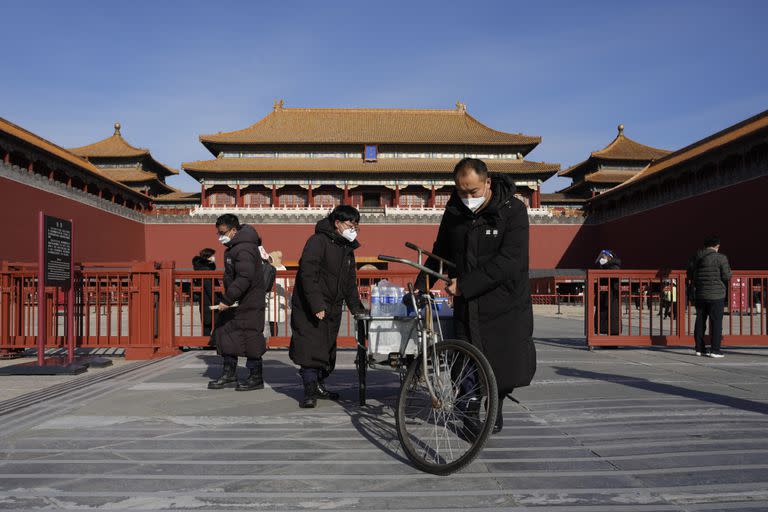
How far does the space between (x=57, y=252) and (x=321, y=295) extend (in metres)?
3.25

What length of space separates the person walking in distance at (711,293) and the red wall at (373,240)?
968 inches

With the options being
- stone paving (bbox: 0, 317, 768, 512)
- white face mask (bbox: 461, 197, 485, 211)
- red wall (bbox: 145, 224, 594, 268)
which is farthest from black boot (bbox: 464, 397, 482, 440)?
red wall (bbox: 145, 224, 594, 268)

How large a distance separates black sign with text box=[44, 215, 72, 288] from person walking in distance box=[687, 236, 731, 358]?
268 inches

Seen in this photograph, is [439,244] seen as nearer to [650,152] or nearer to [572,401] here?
[572,401]

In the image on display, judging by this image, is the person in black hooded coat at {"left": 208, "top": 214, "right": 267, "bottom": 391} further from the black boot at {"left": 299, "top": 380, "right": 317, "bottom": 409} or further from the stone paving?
the black boot at {"left": 299, "top": 380, "right": 317, "bottom": 409}

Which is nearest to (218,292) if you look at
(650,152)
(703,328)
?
(703,328)

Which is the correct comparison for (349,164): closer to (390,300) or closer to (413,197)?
(413,197)

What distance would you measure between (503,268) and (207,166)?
31.6m

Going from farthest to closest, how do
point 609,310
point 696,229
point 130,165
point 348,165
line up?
point 130,165 → point 348,165 → point 696,229 → point 609,310

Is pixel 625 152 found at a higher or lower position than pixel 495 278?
higher

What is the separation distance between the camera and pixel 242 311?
4.68 m

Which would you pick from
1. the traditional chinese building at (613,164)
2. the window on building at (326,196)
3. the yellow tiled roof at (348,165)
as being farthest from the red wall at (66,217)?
the traditional chinese building at (613,164)

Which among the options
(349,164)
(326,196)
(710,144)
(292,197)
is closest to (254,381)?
(710,144)

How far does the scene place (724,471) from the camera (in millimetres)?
2504
